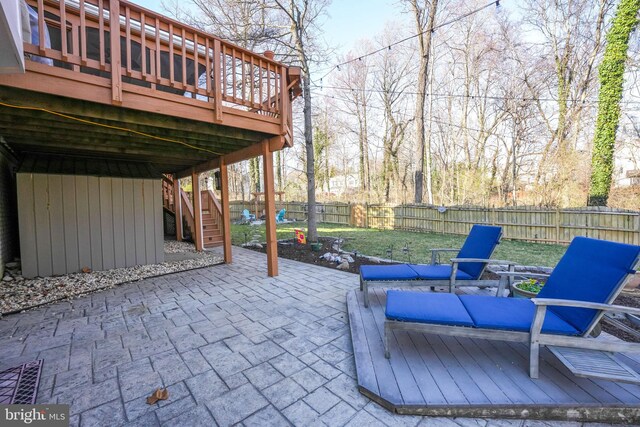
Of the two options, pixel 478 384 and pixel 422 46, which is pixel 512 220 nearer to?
pixel 422 46

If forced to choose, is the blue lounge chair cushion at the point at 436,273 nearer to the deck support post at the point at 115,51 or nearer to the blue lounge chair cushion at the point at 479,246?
the blue lounge chair cushion at the point at 479,246

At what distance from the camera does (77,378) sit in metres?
2.08

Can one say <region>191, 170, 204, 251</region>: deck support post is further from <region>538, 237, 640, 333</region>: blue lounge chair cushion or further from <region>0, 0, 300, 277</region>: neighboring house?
<region>538, 237, 640, 333</region>: blue lounge chair cushion

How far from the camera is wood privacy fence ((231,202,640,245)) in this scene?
7112 millimetres

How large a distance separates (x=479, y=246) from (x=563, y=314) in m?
1.38

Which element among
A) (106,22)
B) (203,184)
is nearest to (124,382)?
(106,22)

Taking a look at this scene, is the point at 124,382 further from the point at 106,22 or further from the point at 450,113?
the point at 450,113

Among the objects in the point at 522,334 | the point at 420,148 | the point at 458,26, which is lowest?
the point at 522,334

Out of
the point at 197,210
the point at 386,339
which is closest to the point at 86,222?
the point at 197,210

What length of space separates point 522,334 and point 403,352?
87 centimetres

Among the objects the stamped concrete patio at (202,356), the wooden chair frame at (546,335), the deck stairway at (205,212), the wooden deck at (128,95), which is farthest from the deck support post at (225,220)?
the wooden chair frame at (546,335)

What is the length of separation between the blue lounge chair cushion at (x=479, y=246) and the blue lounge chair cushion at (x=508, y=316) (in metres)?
0.97

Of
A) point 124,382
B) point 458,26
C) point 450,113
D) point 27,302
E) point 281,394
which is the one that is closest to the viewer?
point 281,394

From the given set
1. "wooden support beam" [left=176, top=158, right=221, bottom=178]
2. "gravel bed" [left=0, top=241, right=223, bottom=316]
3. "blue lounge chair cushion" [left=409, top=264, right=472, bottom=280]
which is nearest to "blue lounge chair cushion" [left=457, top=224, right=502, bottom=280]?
"blue lounge chair cushion" [left=409, top=264, right=472, bottom=280]
